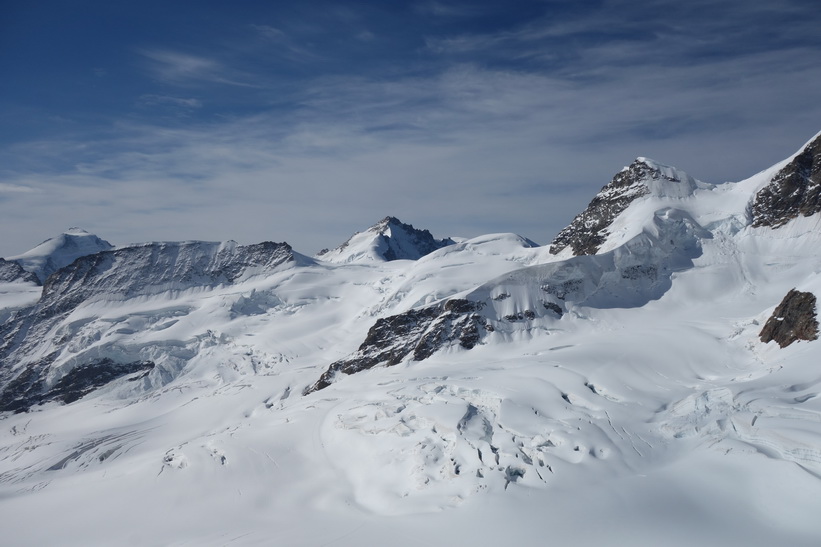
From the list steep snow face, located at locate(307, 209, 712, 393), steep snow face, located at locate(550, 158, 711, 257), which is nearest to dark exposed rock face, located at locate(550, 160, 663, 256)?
steep snow face, located at locate(550, 158, 711, 257)

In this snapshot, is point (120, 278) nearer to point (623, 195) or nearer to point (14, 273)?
point (14, 273)

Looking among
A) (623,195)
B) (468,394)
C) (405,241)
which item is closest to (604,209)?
(623,195)

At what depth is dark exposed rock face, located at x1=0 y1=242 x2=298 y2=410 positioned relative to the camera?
114812mm

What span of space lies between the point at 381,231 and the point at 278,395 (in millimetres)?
109019

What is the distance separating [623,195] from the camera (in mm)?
97250

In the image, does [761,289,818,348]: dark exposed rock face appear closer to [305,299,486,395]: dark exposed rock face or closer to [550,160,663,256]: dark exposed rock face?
[305,299,486,395]: dark exposed rock face

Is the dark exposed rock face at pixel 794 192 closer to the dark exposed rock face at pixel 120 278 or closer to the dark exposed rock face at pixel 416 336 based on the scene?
the dark exposed rock face at pixel 416 336

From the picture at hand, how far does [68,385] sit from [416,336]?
209 feet

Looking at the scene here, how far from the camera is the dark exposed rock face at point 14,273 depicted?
15600 centimetres

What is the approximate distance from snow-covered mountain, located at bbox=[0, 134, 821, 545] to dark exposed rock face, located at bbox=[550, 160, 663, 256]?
53 cm

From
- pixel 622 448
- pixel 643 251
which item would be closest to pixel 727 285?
pixel 643 251

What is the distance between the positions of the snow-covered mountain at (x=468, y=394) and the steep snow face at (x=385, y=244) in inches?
1533

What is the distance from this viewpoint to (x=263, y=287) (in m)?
124

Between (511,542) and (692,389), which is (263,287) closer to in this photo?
(692,389)
